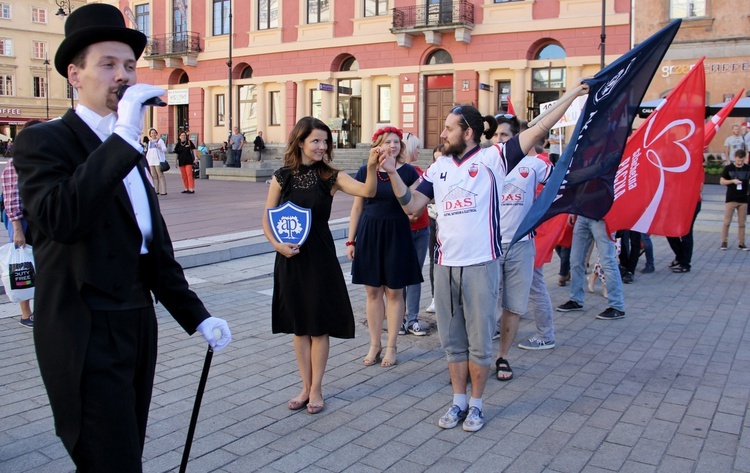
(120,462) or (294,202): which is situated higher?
(294,202)

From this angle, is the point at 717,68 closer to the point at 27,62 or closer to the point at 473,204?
the point at 473,204

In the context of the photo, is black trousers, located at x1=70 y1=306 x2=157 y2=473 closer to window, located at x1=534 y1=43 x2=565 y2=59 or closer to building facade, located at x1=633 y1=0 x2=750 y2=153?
building facade, located at x1=633 y1=0 x2=750 y2=153

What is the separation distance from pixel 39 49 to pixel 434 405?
234 ft

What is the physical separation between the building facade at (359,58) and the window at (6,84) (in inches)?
1118

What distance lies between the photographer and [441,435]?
4.28m

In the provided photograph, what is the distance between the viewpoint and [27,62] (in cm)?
6450

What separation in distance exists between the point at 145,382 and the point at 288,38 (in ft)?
119

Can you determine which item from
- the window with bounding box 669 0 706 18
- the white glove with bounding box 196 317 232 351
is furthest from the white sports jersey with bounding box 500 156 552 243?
the window with bounding box 669 0 706 18

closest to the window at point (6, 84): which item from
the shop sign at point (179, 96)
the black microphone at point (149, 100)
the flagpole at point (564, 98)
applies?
the shop sign at point (179, 96)

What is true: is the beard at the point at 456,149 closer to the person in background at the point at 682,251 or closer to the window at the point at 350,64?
the person in background at the point at 682,251

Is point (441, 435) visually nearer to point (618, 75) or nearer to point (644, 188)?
point (618, 75)

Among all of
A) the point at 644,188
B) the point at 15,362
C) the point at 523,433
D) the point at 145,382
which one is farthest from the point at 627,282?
the point at 145,382

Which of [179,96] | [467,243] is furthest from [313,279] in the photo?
[179,96]

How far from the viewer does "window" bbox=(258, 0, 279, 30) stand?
3703 cm
